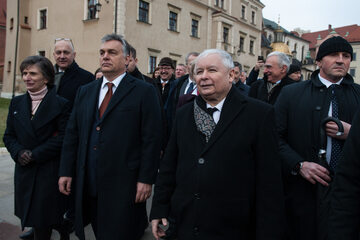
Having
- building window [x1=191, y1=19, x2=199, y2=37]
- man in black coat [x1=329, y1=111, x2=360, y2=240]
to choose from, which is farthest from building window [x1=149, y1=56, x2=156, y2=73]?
man in black coat [x1=329, y1=111, x2=360, y2=240]

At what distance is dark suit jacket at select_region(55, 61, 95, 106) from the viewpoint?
3.83m

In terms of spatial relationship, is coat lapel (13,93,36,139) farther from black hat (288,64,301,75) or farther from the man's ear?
black hat (288,64,301,75)

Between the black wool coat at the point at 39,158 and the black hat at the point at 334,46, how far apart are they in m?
2.57

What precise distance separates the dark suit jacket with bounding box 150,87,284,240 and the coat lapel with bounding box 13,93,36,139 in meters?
1.81

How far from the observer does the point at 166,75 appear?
18.8ft

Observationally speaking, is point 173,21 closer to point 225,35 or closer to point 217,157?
point 225,35

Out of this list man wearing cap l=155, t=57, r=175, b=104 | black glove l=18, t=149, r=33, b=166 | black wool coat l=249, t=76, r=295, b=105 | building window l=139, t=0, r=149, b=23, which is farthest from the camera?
building window l=139, t=0, r=149, b=23

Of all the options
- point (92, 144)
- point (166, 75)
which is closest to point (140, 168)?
point (92, 144)

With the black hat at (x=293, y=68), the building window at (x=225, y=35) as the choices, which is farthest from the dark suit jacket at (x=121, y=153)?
the building window at (x=225, y=35)

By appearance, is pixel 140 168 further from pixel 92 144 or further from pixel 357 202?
pixel 357 202

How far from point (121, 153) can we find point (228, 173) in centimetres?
102

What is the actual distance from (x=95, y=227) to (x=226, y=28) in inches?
1170

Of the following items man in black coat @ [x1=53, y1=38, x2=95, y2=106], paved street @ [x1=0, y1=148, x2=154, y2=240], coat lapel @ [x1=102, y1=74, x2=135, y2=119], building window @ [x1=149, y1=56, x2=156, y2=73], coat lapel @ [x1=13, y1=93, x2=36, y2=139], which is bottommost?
paved street @ [x1=0, y1=148, x2=154, y2=240]

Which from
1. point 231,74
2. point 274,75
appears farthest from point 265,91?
point 231,74
